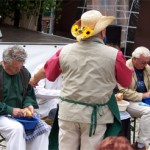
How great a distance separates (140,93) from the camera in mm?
5039

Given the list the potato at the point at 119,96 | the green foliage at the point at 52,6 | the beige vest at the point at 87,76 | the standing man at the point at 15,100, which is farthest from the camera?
the green foliage at the point at 52,6

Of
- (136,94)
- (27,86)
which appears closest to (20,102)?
(27,86)

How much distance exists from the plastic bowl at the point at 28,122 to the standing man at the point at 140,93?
125 cm

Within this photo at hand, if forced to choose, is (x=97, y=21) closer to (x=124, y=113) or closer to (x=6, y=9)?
(x=124, y=113)

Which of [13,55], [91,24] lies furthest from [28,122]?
[91,24]

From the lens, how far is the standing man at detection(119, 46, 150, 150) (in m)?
4.92

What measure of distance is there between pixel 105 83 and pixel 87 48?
0.30 meters

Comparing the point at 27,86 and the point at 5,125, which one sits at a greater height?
the point at 27,86

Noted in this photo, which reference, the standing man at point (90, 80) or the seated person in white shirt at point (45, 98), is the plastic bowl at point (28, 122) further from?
the standing man at point (90, 80)

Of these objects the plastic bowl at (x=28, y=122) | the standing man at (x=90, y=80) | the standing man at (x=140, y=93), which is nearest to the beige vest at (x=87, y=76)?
the standing man at (x=90, y=80)

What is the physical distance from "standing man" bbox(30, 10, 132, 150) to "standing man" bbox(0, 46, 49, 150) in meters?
0.70

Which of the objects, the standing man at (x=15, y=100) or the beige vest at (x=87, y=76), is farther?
the standing man at (x=15, y=100)

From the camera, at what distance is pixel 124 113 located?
182 inches

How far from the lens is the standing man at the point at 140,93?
4918 mm
